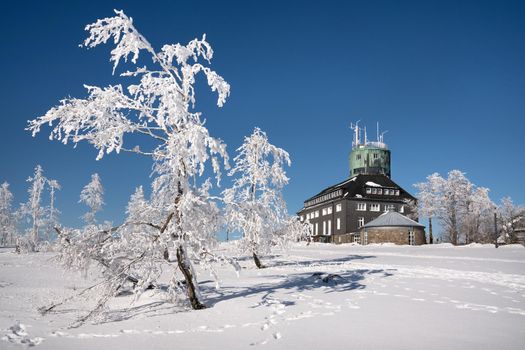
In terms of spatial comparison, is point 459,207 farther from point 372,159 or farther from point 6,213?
point 6,213

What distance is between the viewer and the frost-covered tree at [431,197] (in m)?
56.8

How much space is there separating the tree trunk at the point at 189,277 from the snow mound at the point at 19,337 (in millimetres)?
3372

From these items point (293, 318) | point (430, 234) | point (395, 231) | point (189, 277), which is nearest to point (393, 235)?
point (395, 231)

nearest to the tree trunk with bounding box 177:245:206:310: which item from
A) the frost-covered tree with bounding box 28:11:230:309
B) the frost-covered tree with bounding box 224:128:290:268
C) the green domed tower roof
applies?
the frost-covered tree with bounding box 28:11:230:309

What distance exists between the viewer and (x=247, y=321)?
26.2 ft

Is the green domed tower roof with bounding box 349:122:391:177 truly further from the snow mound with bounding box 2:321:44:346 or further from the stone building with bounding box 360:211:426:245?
the snow mound with bounding box 2:321:44:346

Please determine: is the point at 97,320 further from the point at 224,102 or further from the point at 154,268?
the point at 224,102

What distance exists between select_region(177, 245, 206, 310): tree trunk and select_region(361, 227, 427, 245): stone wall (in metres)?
46.5

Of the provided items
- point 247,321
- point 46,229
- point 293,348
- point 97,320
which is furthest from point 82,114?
point 46,229

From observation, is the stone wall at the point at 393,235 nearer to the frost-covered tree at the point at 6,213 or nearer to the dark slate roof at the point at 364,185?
Answer: the dark slate roof at the point at 364,185

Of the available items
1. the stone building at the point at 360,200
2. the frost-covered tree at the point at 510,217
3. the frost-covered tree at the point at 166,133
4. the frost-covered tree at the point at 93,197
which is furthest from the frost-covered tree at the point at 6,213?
the frost-covered tree at the point at 510,217

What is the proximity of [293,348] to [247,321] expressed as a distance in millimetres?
2110

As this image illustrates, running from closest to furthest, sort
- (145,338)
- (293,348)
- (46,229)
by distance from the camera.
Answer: (293,348) < (145,338) < (46,229)

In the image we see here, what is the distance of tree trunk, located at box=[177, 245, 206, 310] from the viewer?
9297mm
